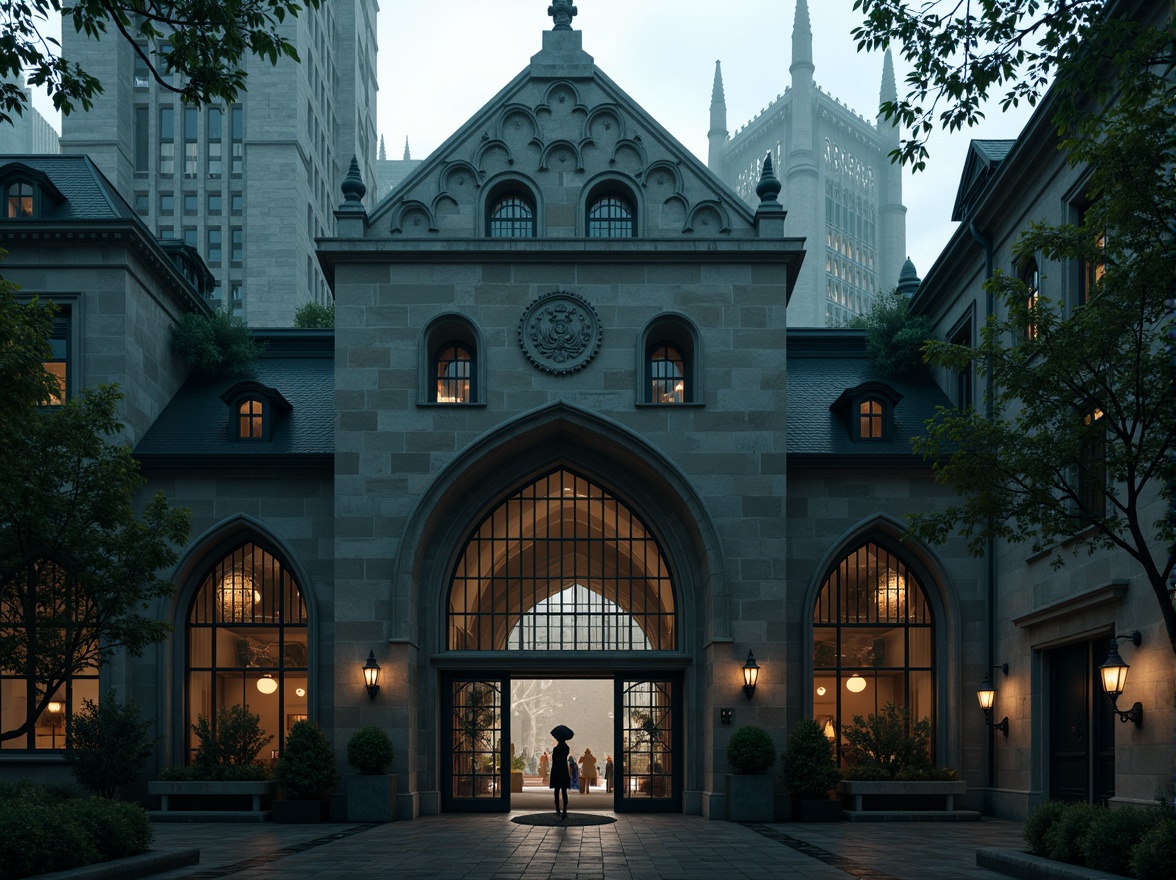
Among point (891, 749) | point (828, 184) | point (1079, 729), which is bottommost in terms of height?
point (891, 749)

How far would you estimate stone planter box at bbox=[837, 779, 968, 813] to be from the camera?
2659 centimetres

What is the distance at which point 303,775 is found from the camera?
1021 inches

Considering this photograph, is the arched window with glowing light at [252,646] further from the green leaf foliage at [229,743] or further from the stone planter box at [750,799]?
the stone planter box at [750,799]

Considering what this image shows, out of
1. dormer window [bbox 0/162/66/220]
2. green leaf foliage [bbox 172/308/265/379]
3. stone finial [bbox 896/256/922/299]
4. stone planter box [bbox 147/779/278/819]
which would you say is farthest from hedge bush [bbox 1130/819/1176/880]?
dormer window [bbox 0/162/66/220]

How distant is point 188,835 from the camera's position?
23.2m

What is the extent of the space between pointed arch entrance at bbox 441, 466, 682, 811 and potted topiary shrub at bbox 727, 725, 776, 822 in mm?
2591

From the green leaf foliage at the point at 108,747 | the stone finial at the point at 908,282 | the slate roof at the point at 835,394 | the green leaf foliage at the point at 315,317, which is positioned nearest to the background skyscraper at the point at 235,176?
the green leaf foliage at the point at 315,317

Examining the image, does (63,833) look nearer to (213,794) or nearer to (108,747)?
(108,747)

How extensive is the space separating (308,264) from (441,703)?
165 feet

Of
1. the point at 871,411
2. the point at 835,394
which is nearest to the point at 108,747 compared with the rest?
the point at 871,411

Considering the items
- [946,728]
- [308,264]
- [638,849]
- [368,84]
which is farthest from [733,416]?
[368,84]

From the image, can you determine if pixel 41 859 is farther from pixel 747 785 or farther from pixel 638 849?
pixel 747 785

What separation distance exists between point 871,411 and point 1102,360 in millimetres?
14580

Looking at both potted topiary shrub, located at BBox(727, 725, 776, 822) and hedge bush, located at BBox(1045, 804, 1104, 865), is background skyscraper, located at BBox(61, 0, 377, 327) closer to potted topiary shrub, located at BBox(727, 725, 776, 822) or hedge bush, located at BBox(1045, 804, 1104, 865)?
potted topiary shrub, located at BBox(727, 725, 776, 822)
